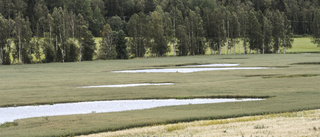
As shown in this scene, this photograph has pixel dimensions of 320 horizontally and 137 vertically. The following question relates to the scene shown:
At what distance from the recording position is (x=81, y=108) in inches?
1146

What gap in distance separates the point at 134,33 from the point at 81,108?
90.9 meters

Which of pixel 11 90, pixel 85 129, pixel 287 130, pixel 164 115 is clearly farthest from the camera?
pixel 11 90

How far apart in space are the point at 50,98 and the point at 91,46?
75127 mm

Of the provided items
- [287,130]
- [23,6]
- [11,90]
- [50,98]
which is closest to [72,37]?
[23,6]

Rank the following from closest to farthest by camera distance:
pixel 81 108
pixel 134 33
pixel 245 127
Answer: pixel 245 127, pixel 81 108, pixel 134 33

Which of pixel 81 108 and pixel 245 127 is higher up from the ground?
pixel 245 127

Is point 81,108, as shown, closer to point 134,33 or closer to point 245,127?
point 245,127

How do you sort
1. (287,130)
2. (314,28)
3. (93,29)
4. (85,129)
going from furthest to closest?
1. (93,29)
2. (314,28)
3. (85,129)
4. (287,130)

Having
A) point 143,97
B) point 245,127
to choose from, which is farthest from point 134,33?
point 245,127

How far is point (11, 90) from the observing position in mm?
40219

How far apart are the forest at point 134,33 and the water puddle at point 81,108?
241 feet

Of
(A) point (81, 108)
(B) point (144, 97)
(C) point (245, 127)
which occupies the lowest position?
(A) point (81, 108)

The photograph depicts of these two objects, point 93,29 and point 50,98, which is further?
point 93,29

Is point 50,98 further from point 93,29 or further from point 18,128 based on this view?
point 93,29
